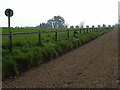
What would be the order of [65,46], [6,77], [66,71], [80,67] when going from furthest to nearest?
[65,46] < [80,67] < [66,71] < [6,77]

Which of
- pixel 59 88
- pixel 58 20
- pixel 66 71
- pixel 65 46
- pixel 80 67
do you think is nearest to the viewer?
pixel 59 88

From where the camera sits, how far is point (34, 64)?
12227 mm

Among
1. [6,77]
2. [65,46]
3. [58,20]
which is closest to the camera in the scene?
[6,77]

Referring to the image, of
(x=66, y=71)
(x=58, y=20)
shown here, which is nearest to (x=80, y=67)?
(x=66, y=71)

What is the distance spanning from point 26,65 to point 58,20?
160 metres

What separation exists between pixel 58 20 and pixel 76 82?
162127mm

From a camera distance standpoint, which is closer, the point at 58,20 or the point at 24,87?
the point at 24,87

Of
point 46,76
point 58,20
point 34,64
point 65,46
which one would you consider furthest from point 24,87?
point 58,20

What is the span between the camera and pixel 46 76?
32.9 feet

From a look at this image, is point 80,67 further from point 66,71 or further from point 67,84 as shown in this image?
point 67,84

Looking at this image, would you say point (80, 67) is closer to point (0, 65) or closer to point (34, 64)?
point (34, 64)

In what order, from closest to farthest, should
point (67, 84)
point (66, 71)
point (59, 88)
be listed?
point (59, 88) → point (67, 84) → point (66, 71)

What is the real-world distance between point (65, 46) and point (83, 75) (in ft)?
29.7

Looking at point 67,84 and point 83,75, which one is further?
point 83,75
